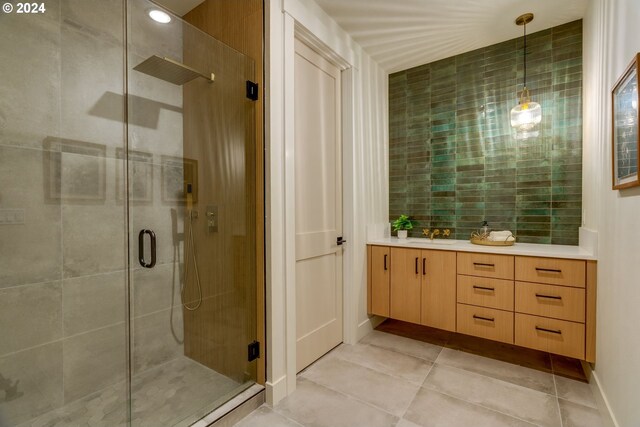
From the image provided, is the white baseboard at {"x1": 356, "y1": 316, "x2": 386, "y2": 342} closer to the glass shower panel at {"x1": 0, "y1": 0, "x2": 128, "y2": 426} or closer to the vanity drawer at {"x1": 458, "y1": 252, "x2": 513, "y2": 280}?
the vanity drawer at {"x1": 458, "y1": 252, "x2": 513, "y2": 280}

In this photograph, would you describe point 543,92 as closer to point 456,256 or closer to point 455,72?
point 455,72

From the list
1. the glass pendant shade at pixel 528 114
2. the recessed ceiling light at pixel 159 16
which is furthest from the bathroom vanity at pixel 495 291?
the recessed ceiling light at pixel 159 16

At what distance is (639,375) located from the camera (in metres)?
1.24

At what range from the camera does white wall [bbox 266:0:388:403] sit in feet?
6.22

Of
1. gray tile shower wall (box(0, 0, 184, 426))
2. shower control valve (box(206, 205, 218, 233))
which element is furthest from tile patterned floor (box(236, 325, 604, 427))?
shower control valve (box(206, 205, 218, 233))

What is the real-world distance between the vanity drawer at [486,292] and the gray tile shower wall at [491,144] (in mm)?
725

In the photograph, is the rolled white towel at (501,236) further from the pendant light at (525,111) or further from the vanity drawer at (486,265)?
the pendant light at (525,111)

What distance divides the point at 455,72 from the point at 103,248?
134 inches

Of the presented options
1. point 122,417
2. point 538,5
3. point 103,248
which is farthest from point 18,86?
point 538,5

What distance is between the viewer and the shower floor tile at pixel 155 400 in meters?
1.67

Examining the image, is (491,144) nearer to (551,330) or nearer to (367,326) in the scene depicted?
(551,330)

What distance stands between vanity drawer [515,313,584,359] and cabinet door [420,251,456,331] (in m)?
Result: 0.47

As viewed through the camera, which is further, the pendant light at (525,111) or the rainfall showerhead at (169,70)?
the pendant light at (525,111)

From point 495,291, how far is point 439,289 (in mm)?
413
